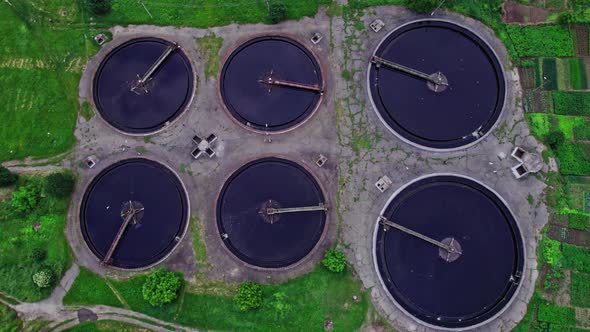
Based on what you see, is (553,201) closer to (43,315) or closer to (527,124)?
(527,124)

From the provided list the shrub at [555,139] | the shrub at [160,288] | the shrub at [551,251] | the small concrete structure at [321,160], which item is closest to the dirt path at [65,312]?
the shrub at [160,288]

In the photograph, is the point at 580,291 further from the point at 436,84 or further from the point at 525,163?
the point at 436,84

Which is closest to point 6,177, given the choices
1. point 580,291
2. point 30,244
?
point 30,244

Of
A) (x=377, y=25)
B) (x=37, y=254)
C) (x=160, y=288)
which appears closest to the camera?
(x=160, y=288)

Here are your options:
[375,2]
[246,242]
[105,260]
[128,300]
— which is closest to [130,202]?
[105,260]

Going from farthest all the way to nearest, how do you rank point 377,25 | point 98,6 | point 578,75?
point 377,25
point 98,6
point 578,75

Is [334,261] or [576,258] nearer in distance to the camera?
[334,261]
